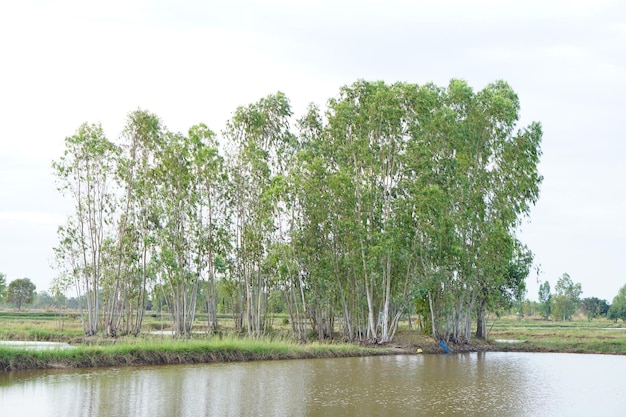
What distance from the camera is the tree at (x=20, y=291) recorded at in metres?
70.6

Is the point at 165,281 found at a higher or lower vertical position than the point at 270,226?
lower

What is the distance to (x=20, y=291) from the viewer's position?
7150 centimetres

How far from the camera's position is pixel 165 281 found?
3136 centimetres

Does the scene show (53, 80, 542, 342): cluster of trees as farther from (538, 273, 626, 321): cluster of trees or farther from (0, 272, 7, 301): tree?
(538, 273, 626, 321): cluster of trees

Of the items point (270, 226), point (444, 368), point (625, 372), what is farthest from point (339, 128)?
point (625, 372)

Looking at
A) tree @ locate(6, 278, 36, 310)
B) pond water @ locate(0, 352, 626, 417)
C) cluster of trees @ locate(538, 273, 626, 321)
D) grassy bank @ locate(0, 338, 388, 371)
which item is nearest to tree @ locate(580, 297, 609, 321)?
cluster of trees @ locate(538, 273, 626, 321)

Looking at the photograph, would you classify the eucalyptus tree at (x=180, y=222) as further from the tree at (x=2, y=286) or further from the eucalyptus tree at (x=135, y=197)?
the tree at (x=2, y=286)

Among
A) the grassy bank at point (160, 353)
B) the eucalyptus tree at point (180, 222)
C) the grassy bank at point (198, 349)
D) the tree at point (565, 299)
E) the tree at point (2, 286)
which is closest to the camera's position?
the grassy bank at point (160, 353)

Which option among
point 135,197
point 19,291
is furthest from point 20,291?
point 135,197

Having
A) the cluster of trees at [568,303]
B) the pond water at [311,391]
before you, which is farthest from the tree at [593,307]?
the pond water at [311,391]

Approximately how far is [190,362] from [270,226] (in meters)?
11.0

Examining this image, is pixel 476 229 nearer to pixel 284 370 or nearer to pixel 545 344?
pixel 545 344

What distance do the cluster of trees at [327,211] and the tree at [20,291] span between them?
4105 cm

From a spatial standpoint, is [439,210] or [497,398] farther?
[439,210]
